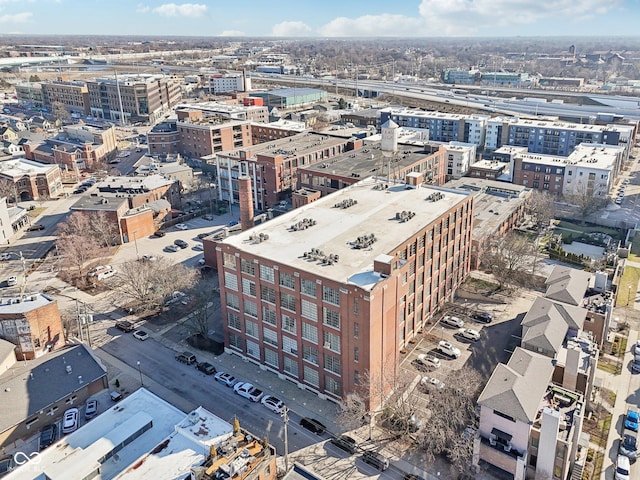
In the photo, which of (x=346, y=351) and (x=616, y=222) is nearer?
(x=346, y=351)

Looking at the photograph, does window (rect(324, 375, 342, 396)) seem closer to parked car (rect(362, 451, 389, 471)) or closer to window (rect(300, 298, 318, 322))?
window (rect(300, 298, 318, 322))

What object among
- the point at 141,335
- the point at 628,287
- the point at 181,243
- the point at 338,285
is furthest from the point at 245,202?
the point at 628,287

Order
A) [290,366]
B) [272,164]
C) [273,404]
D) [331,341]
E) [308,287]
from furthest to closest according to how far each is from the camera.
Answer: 1. [272,164]
2. [290,366]
3. [273,404]
4. [331,341]
5. [308,287]

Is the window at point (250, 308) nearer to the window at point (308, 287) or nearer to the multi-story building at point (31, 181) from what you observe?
the window at point (308, 287)

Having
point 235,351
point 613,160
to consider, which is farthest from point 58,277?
point 613,160

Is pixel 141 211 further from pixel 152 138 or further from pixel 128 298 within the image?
pixel 152 138

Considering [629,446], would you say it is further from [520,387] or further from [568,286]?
[568,286]
